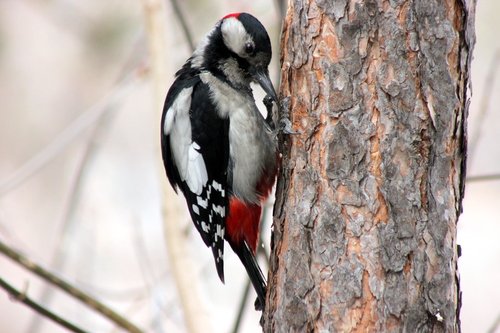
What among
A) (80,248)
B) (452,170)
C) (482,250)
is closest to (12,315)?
(80,248)

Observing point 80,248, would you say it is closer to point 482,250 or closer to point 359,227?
point 359,227

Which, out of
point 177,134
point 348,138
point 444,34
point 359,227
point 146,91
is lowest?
point 359,227

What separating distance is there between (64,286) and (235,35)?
1200 mm

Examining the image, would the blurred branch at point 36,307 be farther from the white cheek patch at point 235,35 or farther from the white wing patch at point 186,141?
the white cheek patch at point 235,35

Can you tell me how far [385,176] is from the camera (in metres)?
2.05

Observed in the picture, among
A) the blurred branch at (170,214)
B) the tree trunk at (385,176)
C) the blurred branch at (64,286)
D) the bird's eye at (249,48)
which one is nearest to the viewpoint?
the tree trunk at (385,176)

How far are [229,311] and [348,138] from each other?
4.12m

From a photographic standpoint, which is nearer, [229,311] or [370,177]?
[370,177]

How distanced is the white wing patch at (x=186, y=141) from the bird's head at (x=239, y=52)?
0.17 metres

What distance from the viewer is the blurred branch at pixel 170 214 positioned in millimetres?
2639

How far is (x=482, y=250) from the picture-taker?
18.8 ft

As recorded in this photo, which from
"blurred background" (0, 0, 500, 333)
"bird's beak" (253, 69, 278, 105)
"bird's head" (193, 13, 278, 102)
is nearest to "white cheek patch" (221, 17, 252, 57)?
"bird's head" (193, 13, 278, 102)

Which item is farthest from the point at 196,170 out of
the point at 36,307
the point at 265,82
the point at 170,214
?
the point at 36,307

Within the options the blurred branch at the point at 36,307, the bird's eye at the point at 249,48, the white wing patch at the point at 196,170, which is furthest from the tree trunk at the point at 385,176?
the white wing patch at the point at 196,170
